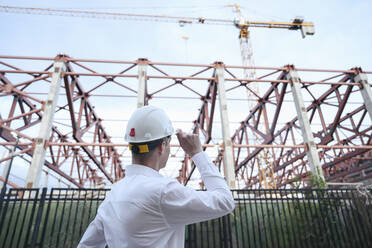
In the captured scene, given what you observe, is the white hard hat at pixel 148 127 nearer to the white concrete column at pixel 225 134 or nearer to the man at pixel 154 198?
the man at pixel 154 198

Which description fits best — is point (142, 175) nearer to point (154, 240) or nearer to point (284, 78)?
point (154, 240)

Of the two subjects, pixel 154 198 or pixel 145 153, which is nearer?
pixel 154 198

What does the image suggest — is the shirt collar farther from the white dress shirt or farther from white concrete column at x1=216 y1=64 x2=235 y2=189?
white concrete column at x1=216 y1=64 x2=235 y2=189

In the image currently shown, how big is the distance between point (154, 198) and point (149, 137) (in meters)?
0.44

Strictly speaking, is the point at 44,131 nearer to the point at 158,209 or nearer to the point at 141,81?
the point at 141,81

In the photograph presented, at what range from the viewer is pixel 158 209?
1.22 m

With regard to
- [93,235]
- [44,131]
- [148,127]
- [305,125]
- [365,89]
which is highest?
[365,89]

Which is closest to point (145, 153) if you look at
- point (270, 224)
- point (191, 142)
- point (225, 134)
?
point (191, 142)

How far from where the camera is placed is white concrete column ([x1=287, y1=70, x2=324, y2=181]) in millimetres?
13406

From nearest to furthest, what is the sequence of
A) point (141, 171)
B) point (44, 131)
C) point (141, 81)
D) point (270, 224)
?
A: point (141, 171), point (270, 224), point (44, 131), point (141, 81)

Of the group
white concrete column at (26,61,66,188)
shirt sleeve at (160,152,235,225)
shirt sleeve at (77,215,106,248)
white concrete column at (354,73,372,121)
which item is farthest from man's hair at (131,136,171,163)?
white concrete column at (354,73,372,121)

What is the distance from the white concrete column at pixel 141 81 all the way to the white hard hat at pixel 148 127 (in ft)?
41.0

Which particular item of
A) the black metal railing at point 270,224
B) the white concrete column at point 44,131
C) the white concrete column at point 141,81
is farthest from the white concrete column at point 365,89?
the white concrete column at point 44,131

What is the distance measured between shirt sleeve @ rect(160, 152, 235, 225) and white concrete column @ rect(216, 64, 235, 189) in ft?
38.5
